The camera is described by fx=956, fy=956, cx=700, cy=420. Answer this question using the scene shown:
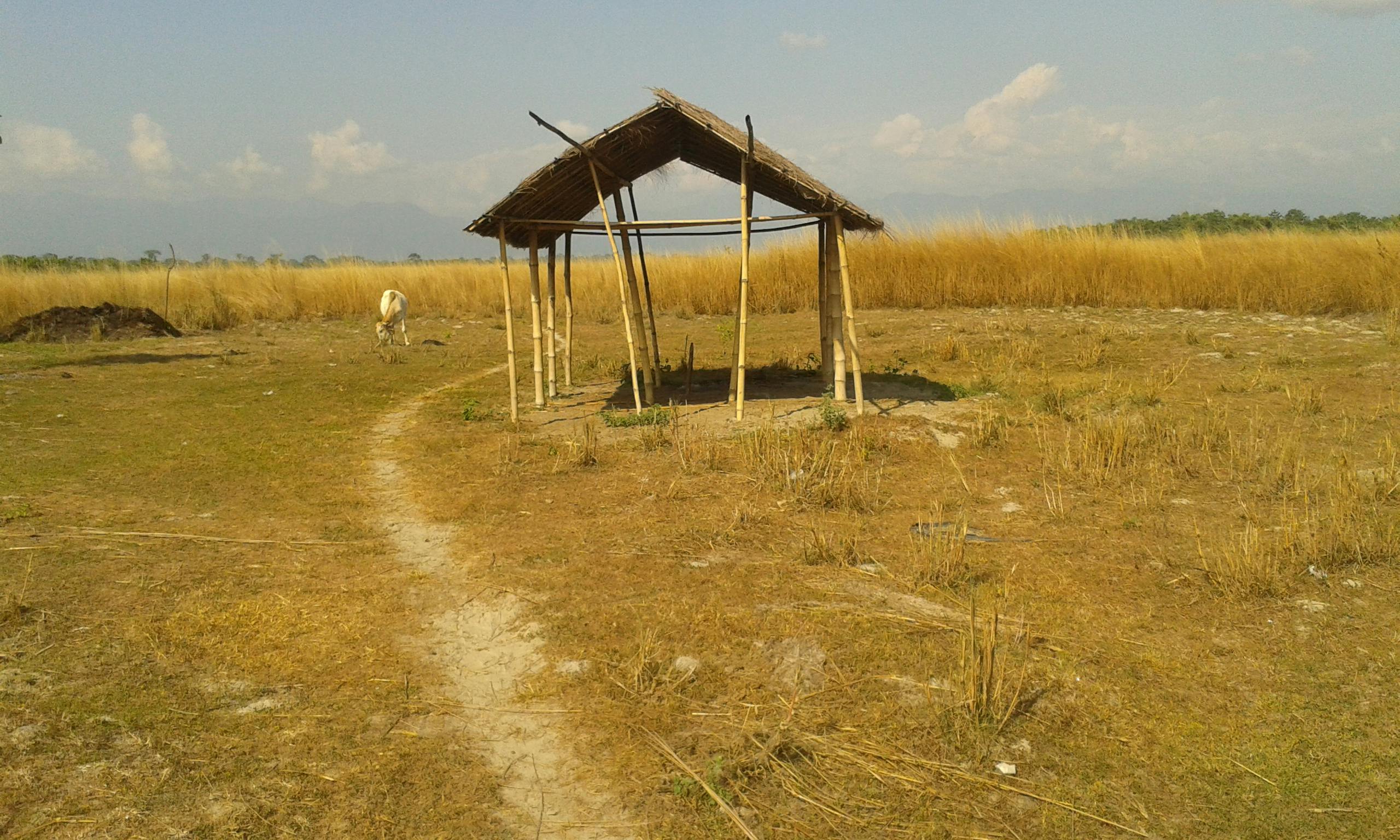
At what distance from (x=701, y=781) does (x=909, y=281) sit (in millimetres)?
14569

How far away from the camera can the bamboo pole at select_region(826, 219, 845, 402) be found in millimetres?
8617

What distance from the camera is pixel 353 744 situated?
3.65 m

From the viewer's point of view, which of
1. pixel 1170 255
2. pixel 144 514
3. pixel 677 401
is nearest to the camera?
pixel 144 514

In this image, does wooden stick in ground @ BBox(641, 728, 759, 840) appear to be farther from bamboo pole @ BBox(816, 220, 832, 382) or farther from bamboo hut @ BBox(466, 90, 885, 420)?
bamboo pole @ BBox(816, 220, 832, 382)

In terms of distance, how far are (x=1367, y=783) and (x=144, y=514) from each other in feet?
21.7

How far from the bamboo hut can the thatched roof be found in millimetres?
12

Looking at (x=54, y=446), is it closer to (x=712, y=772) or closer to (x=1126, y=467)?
(x=712, y=772)

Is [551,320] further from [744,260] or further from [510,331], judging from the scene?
[744,260]

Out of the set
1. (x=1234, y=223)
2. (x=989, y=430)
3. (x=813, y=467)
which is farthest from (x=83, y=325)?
(x=1234, y=223)

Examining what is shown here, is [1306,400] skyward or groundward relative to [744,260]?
groundward

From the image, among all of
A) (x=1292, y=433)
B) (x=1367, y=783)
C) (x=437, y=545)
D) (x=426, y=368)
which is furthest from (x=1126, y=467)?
(x=426, y=368)

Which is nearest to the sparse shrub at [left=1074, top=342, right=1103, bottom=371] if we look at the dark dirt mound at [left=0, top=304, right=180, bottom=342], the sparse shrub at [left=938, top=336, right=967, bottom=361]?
the sparse shrub at [left=938, top=336, right=967, bottom=361]

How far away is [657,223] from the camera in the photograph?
819 centimetres

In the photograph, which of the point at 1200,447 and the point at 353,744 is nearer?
the point at 353,744
